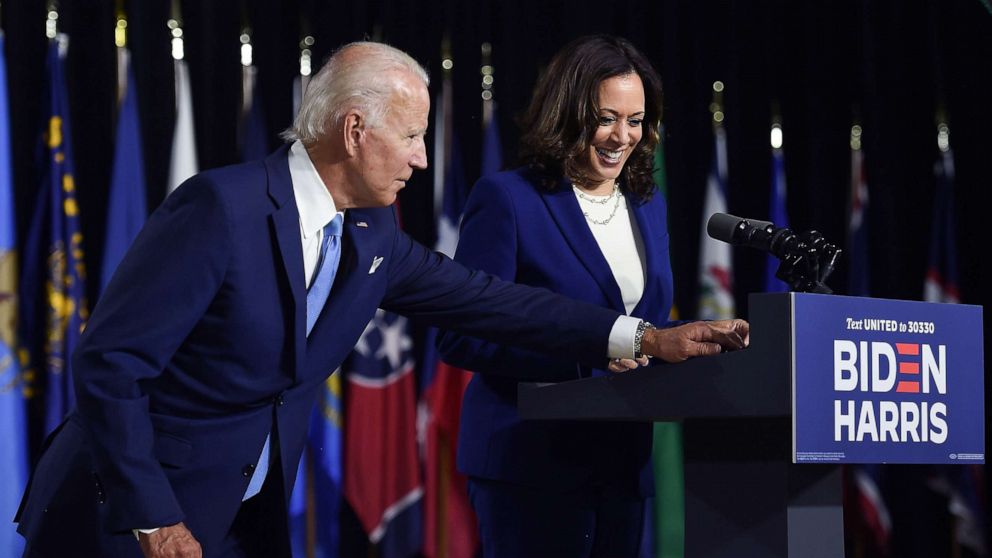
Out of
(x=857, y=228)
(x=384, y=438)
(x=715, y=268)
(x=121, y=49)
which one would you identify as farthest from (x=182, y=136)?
(x=857, y=228)

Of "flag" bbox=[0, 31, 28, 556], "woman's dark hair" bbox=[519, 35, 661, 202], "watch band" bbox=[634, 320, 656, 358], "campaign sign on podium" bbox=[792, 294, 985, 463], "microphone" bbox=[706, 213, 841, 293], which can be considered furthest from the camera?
"flag" bbox=[0, 31, 28, 556]

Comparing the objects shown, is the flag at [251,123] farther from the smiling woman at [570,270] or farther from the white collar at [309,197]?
the white collar at [309,197]

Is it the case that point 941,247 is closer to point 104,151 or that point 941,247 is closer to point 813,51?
point 813,51

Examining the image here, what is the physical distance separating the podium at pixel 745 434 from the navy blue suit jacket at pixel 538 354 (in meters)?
0.27

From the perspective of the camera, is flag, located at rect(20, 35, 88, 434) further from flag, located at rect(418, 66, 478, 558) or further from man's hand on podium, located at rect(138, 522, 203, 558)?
man's hand on podium, located at rect(138, 522, 203, 558)

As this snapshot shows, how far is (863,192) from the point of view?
4.74 metres

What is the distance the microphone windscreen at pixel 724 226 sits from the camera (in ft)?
6.42

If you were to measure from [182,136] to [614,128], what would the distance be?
6.93 ft

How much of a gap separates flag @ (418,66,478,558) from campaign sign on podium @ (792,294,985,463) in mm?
2684

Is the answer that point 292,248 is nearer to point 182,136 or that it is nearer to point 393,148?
point 393,148

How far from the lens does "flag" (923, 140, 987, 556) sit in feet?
14.9

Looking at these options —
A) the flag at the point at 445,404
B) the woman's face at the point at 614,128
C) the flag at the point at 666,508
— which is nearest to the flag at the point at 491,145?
the flag at the point at 445,404

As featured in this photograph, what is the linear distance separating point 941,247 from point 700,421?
316 cm

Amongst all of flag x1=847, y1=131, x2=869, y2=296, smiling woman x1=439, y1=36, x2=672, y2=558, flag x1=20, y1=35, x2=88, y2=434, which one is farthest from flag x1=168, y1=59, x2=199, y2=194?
flag x1=847, y1=131, x2=869, y2=296
